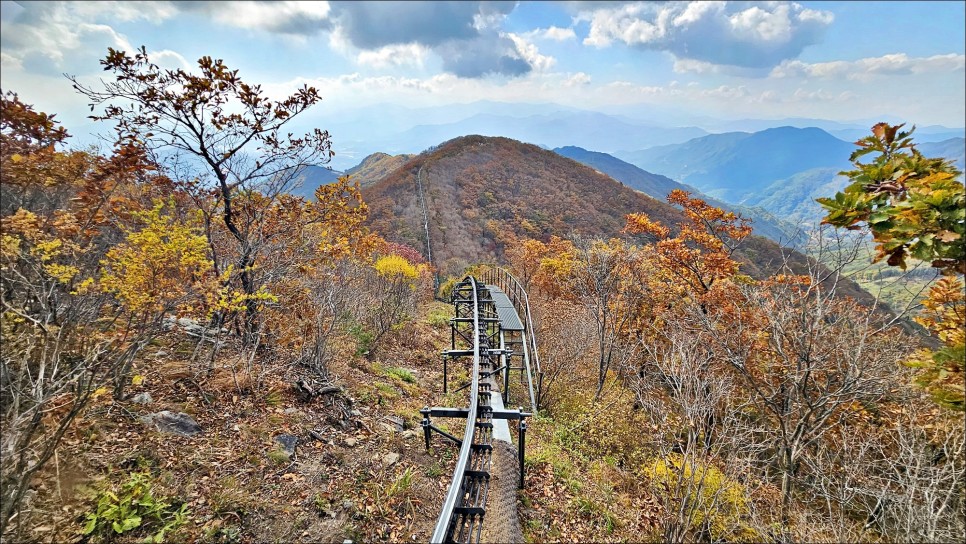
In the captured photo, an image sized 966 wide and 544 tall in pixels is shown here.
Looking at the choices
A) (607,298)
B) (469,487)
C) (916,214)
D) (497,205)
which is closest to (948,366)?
(916,214)

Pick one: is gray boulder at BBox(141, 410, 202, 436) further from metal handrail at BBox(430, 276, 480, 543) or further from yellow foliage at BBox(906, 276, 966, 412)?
yellow foliage at BBox(906, 276, 966, 412)

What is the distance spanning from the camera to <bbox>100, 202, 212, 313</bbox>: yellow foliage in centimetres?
599

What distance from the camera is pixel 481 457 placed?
6.88 metres

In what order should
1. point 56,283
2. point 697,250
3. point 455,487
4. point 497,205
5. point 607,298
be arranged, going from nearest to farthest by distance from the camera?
point 455,487
point 56,283
point 607,298
point 697,250
point 497,205

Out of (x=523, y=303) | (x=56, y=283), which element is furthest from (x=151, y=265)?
(x=523, y=303)

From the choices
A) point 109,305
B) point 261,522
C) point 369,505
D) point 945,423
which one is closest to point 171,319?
point 109,305

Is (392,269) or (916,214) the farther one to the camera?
(392,269)

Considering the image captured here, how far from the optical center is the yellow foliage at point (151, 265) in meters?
5.99

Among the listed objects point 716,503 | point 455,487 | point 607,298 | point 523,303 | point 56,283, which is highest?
point 56,283

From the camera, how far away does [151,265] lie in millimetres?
6449

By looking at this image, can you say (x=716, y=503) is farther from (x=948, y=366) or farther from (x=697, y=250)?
(x=697, y=250)

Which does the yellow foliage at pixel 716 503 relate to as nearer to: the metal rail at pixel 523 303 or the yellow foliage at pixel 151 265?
the metal rail at pixel 523 303

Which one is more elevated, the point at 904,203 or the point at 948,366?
the point at 904,203

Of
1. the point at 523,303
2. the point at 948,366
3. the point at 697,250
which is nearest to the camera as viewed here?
the point at 948,366
